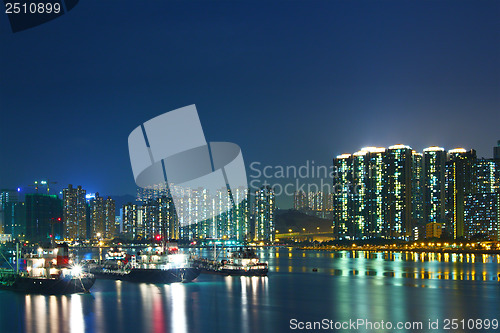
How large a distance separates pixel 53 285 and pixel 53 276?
649 mm

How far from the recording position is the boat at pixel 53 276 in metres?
38.8

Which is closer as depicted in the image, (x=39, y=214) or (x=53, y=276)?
(x=53, y=276)

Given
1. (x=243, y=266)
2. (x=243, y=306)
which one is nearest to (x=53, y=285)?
(x=243, y=306)

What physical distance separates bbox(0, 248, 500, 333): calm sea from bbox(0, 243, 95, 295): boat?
89cm

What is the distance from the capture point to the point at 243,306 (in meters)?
36.0

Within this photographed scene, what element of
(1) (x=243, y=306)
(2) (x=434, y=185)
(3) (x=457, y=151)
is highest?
(3) (x=457, y=151)

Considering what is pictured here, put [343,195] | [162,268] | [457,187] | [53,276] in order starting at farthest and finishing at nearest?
[343,195] < [457,187] < [162,268] < [53,276]

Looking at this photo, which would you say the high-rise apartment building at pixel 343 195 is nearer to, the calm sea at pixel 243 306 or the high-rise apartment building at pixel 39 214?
the high-rise apartment building at pixel 39 214

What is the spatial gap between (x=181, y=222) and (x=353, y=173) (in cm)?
5908

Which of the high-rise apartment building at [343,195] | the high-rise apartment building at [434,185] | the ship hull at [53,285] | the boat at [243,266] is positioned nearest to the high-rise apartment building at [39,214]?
the high-rise apartment building at [343,195]

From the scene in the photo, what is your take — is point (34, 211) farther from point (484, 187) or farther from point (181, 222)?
point (484, 187)

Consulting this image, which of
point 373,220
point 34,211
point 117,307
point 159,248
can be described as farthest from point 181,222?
point 117,307

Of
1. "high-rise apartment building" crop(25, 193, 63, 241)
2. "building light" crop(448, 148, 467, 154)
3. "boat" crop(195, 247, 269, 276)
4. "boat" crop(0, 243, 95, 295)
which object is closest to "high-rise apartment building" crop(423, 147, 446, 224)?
"building light" crop(448, 148, 467, 154)

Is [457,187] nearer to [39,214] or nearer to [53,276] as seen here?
[39,214]
